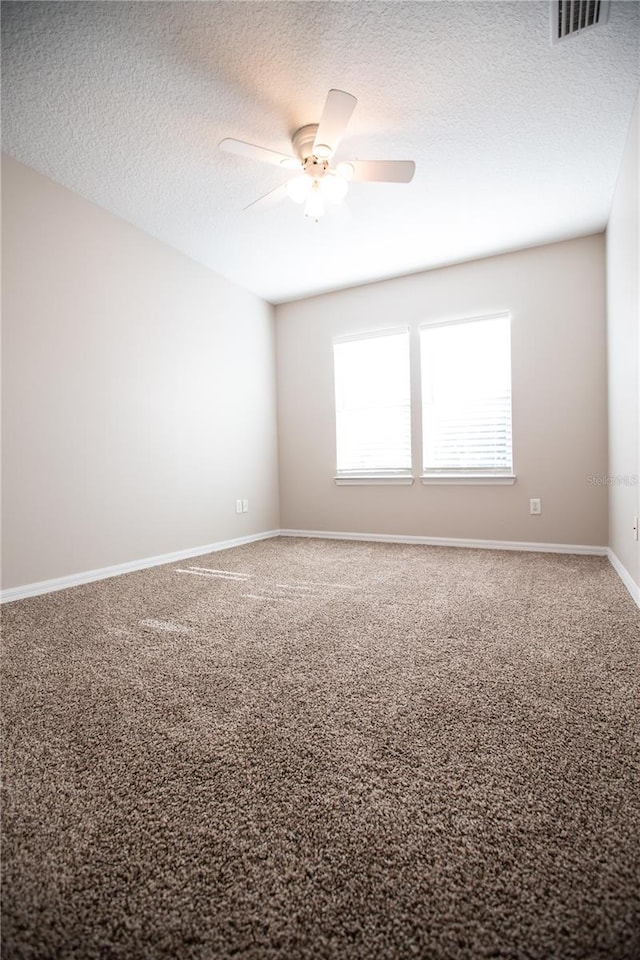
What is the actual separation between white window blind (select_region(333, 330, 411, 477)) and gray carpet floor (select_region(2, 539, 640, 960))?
2.44 m

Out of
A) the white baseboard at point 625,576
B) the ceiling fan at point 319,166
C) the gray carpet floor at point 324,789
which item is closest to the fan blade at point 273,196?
the ceiling fan at point 319,166

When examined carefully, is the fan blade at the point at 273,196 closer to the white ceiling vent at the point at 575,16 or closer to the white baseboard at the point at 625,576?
the white ceiling vent at the point at 575,16

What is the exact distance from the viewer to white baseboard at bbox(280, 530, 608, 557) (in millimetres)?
3551

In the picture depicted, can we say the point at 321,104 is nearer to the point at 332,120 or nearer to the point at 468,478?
the point at 332,120

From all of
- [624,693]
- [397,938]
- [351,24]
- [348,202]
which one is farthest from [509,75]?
[397,938]

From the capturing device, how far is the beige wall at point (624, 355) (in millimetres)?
2338

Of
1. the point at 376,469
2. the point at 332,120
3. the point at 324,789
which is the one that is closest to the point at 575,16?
the point at 332,120

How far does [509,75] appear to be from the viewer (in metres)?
2.00

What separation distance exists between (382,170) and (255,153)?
24.8 inches

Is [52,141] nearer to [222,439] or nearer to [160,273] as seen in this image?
[160,273]

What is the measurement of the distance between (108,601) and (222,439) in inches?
77.5

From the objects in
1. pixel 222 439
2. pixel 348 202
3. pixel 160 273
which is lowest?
pixel 222 439

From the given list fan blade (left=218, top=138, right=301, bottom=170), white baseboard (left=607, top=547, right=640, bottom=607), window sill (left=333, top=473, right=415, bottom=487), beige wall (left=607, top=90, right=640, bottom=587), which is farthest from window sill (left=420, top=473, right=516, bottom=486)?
fan blade (left=218, top=138, right=301, bottom=170)

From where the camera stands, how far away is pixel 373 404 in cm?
434
